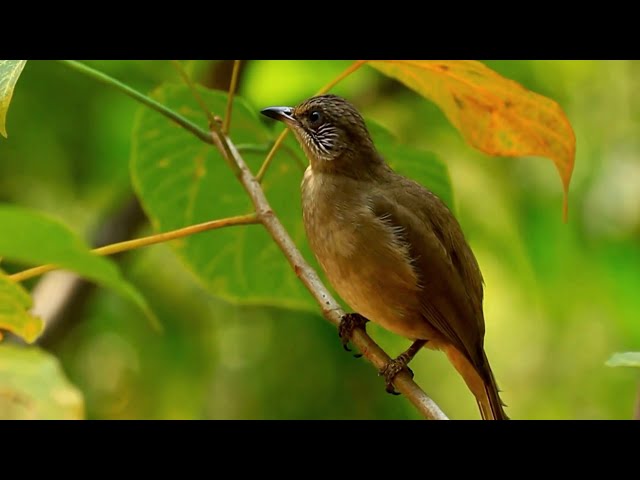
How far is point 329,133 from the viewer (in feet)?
11.6

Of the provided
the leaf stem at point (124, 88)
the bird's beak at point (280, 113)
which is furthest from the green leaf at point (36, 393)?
the bird's beak at point (280, 113)

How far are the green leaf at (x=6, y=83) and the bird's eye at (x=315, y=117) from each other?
150cm

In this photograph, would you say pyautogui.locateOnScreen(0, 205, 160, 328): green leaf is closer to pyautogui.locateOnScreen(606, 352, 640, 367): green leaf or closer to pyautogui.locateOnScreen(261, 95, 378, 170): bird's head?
pyautogui.locateOnScreen(606, 352, 640, 367): green leaf

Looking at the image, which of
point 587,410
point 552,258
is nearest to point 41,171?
point 552,258

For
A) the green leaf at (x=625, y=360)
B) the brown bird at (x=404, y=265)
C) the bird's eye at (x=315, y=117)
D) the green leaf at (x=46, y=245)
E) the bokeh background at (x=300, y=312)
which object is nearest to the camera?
the green leaf at (x=46, y=245)

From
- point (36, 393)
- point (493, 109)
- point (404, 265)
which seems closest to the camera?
point (36, 393)

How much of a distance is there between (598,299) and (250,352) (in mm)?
1879

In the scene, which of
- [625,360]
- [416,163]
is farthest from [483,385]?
[625,360]

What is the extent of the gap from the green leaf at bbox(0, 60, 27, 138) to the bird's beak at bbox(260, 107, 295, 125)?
1.33 metres

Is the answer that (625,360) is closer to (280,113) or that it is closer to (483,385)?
(483,385)

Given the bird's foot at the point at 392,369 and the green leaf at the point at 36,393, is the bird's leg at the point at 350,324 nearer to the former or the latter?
the bird's foot at the point at 392,369

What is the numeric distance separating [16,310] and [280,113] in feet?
6.24

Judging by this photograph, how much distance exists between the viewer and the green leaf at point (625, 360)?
1.56 metres
